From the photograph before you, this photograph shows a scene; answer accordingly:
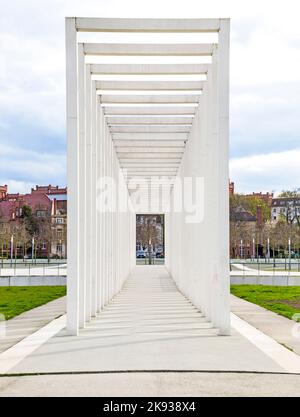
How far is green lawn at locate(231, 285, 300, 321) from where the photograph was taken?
1451 centimetres

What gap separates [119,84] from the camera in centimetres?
1304

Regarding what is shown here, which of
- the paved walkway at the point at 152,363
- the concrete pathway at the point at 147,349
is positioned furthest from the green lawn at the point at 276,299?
the paved walkway at the point at 152,363

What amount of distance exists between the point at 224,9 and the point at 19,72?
21.0 feet

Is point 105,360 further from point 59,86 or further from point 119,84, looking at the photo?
point 59,86

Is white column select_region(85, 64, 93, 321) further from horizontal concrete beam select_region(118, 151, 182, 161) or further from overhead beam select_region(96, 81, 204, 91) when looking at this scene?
horizontal concrete beam select_region(118, 151, 182, 161)

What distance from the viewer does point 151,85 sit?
12.9m

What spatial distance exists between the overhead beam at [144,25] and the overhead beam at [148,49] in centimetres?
76

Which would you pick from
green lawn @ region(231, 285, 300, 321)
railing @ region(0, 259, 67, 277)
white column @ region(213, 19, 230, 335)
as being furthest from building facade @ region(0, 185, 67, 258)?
white column @ region(213, 19, 230, 335)

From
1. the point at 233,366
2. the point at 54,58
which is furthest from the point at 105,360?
the point at 54,58

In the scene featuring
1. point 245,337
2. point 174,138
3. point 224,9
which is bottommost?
point 245,337

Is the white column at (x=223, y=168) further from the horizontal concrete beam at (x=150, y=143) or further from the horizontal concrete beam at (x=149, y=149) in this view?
the horizontal concrete beam at (x=149, y=149)

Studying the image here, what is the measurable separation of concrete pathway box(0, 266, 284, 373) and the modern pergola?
420mm

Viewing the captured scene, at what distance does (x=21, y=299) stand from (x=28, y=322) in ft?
20.4

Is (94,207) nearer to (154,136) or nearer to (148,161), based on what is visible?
(154,136)
